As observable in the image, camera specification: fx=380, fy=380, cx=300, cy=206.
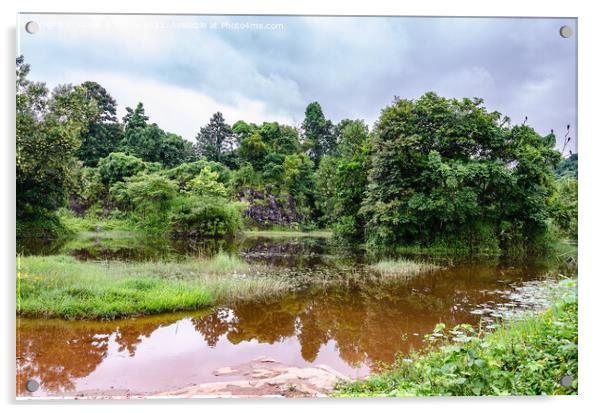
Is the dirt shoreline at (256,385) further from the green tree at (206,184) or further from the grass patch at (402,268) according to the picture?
the grass patch at (402,268)

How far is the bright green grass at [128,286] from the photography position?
10.7ft

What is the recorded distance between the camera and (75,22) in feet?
10.5

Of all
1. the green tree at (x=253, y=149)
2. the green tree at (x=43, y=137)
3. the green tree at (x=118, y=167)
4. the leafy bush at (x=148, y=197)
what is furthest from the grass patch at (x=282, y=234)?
the green tree at (x=43, y=137)

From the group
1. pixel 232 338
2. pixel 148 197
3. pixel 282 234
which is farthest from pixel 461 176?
pixel 148 197

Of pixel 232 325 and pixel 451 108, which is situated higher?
pixel 451 108

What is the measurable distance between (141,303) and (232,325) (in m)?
0.95

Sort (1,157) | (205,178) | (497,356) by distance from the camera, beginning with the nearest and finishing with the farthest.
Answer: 1. (497,356)
2. (1,157)
3. (205,178)

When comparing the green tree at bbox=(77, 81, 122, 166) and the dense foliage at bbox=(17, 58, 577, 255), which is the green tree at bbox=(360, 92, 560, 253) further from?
the green tree at bbox=(77, 81, 122, 166)

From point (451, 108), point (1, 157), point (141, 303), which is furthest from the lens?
point (451, 108)

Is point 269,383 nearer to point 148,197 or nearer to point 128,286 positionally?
point 128,286
